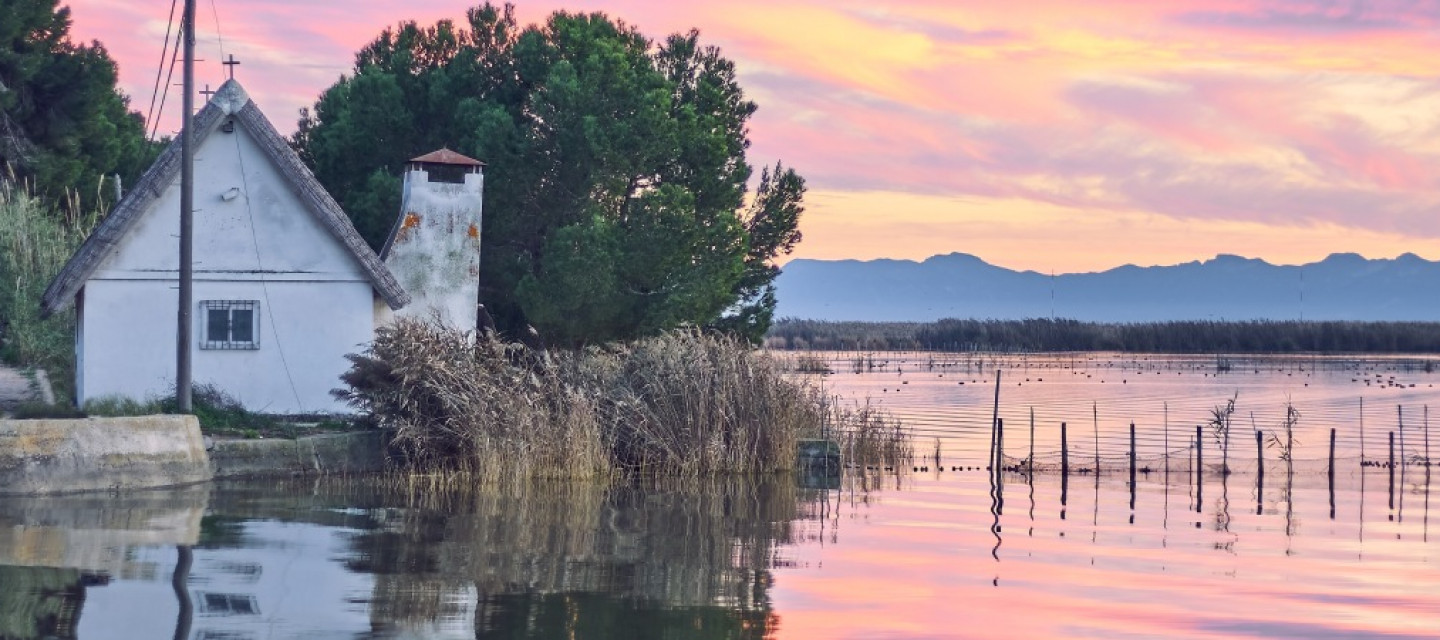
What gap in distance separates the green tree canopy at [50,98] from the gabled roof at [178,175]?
2206cm

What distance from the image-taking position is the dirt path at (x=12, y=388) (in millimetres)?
30281

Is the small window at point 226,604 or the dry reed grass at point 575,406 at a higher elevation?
the dry reed grass at point 575,406

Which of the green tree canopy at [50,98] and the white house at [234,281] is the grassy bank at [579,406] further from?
the green tree canopy at [50,98]

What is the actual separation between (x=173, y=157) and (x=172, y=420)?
6.43 metres

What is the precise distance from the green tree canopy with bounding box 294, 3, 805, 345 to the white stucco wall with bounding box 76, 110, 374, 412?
6.71m

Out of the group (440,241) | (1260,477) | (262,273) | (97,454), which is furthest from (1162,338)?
(97,454)

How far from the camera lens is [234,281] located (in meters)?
29.5

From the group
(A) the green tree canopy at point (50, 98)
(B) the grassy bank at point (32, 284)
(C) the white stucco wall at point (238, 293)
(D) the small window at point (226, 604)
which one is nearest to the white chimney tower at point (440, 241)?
(C) the white stucco wall at point (238, 293)

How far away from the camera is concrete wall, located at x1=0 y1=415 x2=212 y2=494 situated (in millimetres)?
22500

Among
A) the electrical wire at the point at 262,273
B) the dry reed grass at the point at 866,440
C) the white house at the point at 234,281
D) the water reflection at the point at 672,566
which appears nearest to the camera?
the water reflection at the point at 672,566

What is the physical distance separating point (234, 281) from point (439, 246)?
447cm

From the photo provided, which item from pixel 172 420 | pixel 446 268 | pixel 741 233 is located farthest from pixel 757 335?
pixel 172 420

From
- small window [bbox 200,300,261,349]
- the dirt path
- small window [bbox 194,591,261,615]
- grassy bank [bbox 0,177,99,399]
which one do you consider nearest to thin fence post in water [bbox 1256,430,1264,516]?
small window [bbox 200,300,261,349]

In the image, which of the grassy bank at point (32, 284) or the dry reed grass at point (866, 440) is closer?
the dry reed grass at point (866, 440)
